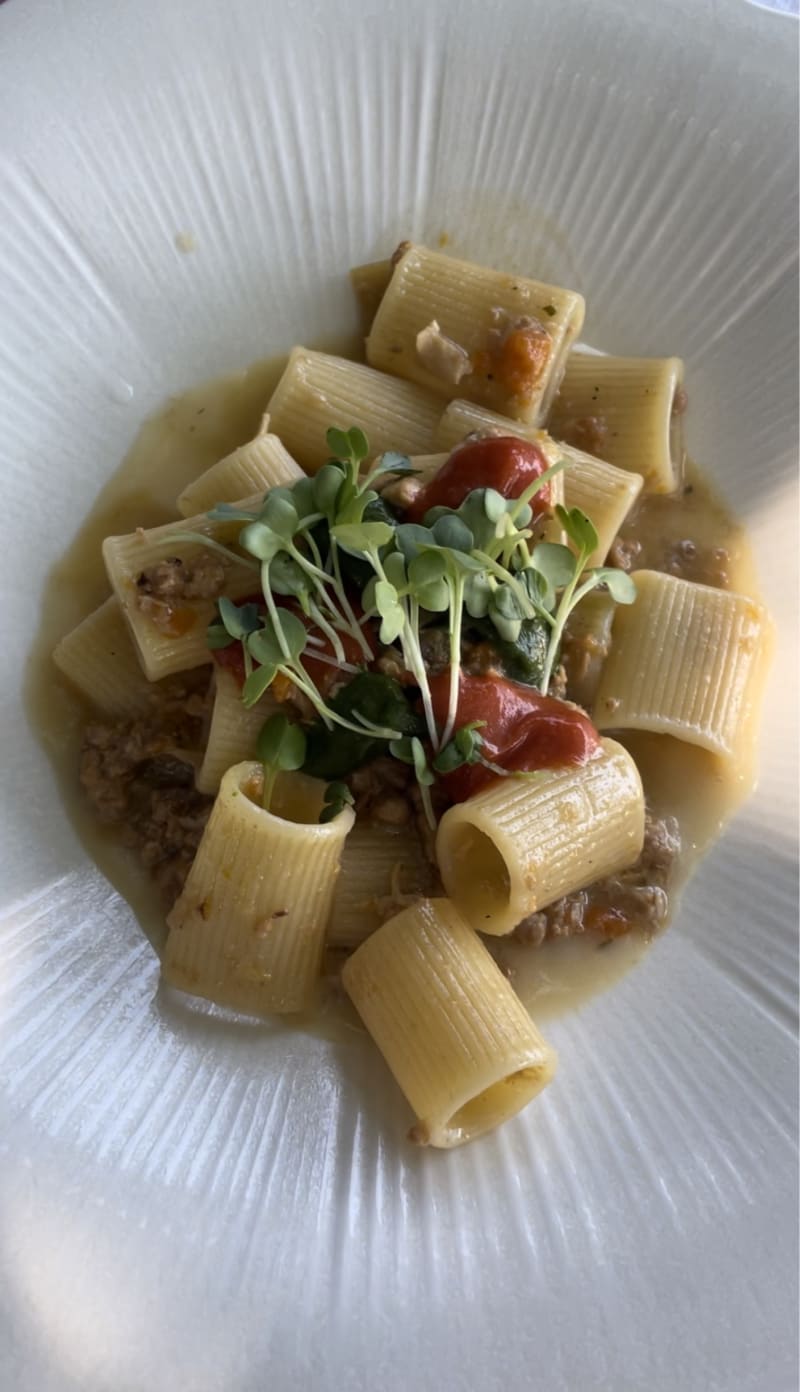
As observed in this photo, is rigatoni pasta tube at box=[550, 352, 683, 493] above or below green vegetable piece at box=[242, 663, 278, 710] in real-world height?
below

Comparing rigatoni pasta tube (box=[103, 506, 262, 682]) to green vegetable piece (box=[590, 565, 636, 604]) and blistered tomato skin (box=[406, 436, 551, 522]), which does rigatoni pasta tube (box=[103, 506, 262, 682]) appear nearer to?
blistered tomato skin (box=[406, 436, 551, 522])

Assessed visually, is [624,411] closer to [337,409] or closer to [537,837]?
[337,409]

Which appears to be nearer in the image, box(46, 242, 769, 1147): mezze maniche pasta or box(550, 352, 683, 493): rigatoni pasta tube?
box(46, 242, 769, 1147): mezze maniche pasta

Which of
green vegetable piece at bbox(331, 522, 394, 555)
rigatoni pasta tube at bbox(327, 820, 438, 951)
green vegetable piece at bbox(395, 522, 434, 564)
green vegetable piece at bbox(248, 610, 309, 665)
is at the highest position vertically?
green vegetable piece at bbox(331, 522, 394, 555)

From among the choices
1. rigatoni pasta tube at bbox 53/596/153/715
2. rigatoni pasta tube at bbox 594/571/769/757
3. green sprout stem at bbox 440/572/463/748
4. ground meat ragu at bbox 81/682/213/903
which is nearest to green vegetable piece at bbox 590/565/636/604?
rigatoni pasta tube at bbox 594/571/769/757

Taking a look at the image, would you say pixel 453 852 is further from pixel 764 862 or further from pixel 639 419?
pixel 639 419

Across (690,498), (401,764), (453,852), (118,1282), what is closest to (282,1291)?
(118,1282)
